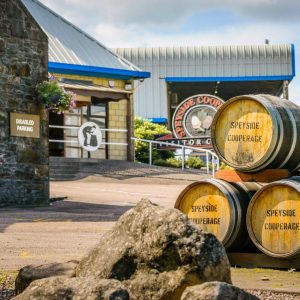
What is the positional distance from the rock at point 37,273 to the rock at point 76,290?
3.88 feet

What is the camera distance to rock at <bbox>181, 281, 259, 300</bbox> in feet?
17.1

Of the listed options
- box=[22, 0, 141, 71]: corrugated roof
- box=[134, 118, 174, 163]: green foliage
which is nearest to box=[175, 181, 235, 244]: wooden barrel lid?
box=[22, 0, 141, 71]: corrugated roof

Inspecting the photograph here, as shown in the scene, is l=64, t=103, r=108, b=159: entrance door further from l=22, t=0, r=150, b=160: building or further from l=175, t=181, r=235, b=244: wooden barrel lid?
l=175, t=181, r=235, b=244: wooden barrel lid

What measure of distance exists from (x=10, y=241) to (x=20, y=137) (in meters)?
6.90

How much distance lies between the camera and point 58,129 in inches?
1196

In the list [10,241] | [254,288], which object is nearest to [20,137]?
[10,241]

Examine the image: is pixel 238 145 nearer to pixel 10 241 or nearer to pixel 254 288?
pixel 254 288

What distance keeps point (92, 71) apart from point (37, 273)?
23.8 metres

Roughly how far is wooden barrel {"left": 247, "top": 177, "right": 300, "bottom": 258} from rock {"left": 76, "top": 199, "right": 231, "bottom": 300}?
8.71 ft

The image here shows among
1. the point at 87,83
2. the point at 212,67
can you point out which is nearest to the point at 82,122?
the point at 87,83

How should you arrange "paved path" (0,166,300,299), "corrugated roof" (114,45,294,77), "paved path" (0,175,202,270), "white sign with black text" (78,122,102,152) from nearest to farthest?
"paved path" (0,166,300,299) < "paved path" (0,175,202,270) < "white sign with black text" (78,122,102,152) < "corrugated roof" (114,45,294,77)

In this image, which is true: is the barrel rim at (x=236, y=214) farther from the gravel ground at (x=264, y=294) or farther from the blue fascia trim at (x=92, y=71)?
the blue fascia trim at (x=92, y=71)

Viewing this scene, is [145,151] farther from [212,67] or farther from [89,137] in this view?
[212,67]

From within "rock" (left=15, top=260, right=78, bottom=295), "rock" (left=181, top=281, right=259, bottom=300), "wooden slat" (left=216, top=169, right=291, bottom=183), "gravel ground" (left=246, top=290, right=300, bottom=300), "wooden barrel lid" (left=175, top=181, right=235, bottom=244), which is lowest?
"gravel ground" (left=246, top=290, right=300, bottom=300)
